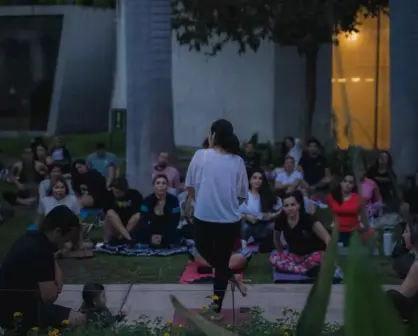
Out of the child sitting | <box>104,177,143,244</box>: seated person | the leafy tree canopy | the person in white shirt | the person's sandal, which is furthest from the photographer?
the leafy tree canopy

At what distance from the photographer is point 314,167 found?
15109 mm

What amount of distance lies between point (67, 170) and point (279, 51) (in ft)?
28.4

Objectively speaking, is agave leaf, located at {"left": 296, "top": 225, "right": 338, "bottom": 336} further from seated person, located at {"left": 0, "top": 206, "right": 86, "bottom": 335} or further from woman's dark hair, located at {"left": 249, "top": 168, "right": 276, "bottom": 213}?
woman's dark hair, located at {"left": 249, "top": 168, "right": 276, "bottom": 213}

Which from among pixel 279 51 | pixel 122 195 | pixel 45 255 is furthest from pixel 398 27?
pixel 45 255

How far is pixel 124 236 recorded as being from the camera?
1105cm

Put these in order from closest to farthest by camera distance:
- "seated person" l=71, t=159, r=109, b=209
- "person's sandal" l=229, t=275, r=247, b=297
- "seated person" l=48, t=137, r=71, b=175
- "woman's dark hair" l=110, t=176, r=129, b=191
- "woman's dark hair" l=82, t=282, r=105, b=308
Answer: "woman's dark hair" l=82, t=282, r=105, b=308, "person's sandal" l=229, t=275, r=247, b=297, "woman's dark hair" l=110, t=176, r=129, b=191, "seated person" l=71, t=159, r=109, b=209, "seated person" l=48, t=137, r=71, b=175

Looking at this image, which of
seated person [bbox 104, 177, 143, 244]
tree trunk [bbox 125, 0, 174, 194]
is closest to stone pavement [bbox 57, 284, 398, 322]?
seated person [bbox 104, 177, 143, 244]

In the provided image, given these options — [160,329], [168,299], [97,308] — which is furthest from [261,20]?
[160,329]

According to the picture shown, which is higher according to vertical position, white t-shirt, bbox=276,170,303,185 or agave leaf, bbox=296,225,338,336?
agave leaf, bbox=296,225,338,336

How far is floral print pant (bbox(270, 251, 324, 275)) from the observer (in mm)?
9039

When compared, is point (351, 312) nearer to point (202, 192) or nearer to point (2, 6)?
point (202, 192)

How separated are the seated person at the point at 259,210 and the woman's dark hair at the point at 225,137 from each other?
372 centimetres

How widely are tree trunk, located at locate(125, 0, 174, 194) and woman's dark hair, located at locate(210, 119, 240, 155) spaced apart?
22.6 ft

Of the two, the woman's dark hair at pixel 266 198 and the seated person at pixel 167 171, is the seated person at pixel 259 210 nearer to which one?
the woman's dark hair at pixel 266 198
